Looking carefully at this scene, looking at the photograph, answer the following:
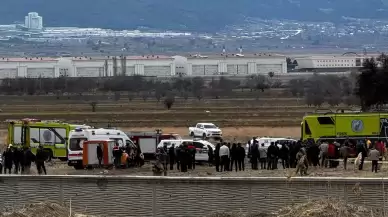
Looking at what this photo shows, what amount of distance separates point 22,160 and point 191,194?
11.5 metres

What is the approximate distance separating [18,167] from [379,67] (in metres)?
33.2

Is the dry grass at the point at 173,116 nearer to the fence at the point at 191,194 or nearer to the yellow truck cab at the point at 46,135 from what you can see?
the yellow truck cab at the point at 46,135

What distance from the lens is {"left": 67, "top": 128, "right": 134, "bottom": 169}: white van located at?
26.5 m

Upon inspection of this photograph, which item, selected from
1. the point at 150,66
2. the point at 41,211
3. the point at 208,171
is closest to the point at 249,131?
the point at 208,171

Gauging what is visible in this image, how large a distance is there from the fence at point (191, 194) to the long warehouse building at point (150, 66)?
472 feet

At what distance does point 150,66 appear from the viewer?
535 ft

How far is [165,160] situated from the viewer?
24.4 meters

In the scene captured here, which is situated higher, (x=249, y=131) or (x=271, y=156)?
(x=249, y=131)

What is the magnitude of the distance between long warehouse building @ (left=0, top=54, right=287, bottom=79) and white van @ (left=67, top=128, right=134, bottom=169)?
425ft

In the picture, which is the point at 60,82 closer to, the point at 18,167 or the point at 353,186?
the point at 18,167

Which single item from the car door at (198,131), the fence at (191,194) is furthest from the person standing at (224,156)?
the car door at (198,131)

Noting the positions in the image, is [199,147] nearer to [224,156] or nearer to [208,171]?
[224,156]

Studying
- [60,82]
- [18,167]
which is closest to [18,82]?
[60,82]

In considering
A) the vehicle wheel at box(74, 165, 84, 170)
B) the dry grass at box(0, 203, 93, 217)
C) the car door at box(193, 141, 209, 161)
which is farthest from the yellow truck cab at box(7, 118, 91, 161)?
the dry grass at box(0, 203, 93, 217)
